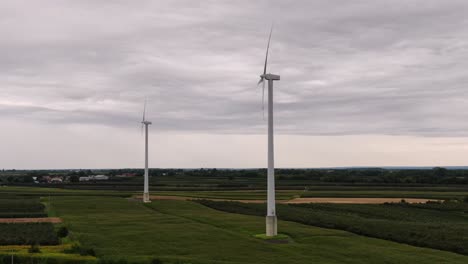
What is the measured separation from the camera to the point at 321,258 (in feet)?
118

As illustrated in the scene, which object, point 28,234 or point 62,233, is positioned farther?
point 62,233

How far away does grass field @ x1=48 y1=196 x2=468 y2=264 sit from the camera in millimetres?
35906

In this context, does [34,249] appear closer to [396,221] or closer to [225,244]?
[225,244]

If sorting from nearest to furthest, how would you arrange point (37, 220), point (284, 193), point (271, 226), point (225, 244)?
point (225, 244), point (271, 226), point (37, 220), point (284, 193)

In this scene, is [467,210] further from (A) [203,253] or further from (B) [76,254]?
(B) [76,254]

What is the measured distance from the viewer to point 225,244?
41406mm

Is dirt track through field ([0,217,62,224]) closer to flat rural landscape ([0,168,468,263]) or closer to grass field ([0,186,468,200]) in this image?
flat rural landscape ([0,168,468,263])

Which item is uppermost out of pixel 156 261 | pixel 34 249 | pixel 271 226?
pixel 271 226

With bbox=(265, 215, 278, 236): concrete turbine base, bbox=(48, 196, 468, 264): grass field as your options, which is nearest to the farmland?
bbox=(48, 196, 468, 264): grass field

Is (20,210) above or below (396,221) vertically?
above

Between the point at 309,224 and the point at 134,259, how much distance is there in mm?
28917

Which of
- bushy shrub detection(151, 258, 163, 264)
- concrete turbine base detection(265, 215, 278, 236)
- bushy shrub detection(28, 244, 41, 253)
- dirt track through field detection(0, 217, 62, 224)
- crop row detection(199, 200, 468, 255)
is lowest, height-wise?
crop row detection(199, 200, 468, 255)

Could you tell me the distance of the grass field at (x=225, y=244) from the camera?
118 ft

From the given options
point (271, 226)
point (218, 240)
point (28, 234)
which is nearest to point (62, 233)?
point (28, 234)
